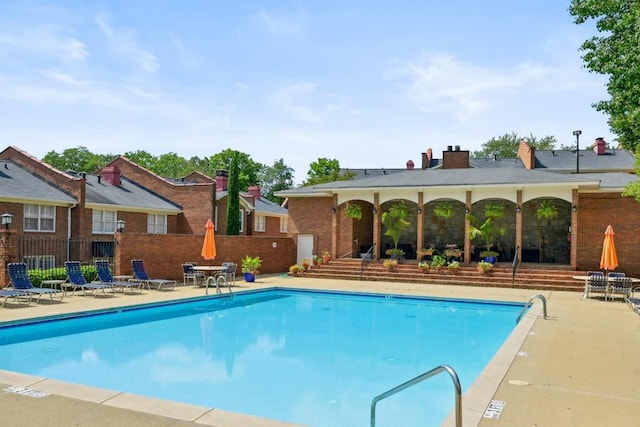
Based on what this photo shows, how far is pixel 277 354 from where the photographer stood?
1059cm

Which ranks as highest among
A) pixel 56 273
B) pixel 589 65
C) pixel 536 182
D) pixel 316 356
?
pixel 589 65

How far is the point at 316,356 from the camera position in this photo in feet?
34.3

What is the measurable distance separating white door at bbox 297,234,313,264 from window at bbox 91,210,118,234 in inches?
409

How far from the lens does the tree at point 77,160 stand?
66500 millimetres

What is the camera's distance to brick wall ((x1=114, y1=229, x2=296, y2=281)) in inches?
745

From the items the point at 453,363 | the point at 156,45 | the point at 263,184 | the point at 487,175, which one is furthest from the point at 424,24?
the point at 263,184

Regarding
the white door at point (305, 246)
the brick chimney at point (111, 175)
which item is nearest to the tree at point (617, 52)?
the white door at point (305, 246)

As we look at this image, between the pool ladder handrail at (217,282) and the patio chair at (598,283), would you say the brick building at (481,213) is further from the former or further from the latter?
the pool ladder handrail at (217,282)

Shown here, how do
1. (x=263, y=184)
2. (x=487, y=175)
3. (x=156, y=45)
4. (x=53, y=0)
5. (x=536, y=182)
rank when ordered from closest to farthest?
(x=53, y=0)
(x=156, y=45)
(x=536, y=182)
(x=487, y=175)
(x=263, y=184)

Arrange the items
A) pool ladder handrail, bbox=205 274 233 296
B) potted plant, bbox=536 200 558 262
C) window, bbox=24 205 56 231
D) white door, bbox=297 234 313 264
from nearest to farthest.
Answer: pool ladder handrail, bbox=205 274 233 296, window, bbox=24 205 56 231, potted plant, bbox=536 200 558 262, white door, bbox=297 234 313 264

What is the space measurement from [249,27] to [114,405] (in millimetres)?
12591

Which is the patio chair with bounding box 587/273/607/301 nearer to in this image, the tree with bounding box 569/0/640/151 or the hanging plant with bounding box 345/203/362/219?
the tree with bounding box 569/0/640/151

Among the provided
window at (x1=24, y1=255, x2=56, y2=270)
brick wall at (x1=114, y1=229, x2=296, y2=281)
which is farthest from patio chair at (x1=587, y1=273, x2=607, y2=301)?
window at (x1=24, y1=255, x2=56, y2=270)

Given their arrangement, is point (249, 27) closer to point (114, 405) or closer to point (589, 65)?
point (589, 65)
